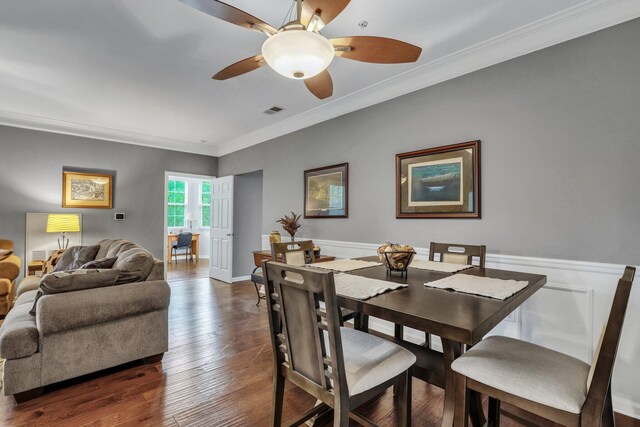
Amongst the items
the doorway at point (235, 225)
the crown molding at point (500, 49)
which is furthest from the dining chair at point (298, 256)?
the doorway at point (235, 225)

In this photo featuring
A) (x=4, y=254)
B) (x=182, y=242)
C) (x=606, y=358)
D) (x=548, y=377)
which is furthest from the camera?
(x=182, y=242)

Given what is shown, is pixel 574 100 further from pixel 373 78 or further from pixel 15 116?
pixel 15 116

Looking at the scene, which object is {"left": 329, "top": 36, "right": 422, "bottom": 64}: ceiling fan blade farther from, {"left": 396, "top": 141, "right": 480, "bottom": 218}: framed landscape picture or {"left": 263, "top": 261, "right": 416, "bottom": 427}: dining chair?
{"left": 263, "top": 261, "right": 416, "bottom": 427}: dining chair

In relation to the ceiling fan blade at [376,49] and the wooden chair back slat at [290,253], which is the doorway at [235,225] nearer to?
the wooden chair back slat at [290,253]

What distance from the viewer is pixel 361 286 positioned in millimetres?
1444

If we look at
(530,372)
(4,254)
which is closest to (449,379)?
(530,372)

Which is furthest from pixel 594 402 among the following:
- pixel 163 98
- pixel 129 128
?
pixel 129 128

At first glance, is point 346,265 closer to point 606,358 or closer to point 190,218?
point 606,358

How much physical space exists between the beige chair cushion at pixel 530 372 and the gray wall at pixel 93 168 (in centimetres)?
559

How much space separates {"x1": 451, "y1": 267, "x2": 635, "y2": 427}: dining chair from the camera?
102 centimetres

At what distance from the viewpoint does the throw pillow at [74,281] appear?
6.94 ft

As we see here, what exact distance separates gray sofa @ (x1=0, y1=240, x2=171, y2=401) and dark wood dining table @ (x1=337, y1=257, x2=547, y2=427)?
1.84m

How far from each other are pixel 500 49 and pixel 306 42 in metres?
1.84

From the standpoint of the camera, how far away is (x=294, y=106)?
155 inches
